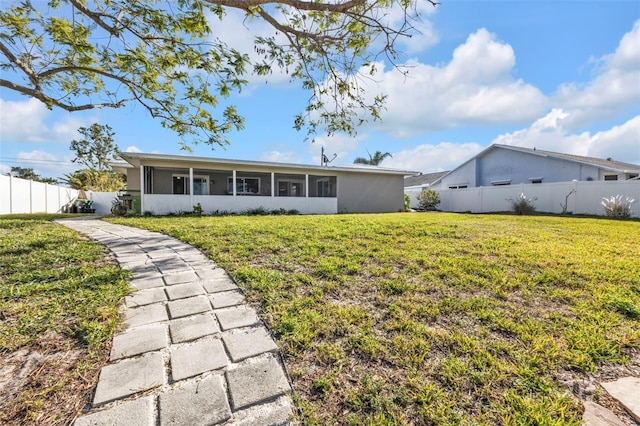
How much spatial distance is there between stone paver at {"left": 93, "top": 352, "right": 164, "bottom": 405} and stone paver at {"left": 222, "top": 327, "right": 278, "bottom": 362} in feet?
1.48

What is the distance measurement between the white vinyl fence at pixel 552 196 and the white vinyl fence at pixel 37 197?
23216 mm

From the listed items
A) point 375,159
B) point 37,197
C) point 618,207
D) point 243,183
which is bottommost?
point 618,207

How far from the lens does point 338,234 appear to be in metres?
5.73

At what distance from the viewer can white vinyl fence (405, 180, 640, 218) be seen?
11.5 meters

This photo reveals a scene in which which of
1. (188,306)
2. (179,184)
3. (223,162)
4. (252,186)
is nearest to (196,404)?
(188,306)

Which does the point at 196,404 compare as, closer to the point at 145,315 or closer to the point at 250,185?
the point at 145,315

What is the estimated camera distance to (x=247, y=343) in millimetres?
2080

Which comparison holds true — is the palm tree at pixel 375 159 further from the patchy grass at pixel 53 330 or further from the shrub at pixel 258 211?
the patchy grass at pixel 53 330

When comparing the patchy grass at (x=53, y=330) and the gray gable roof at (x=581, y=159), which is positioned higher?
the gray gable roof at (x=581, y=159)

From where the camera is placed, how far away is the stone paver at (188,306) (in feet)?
8.16

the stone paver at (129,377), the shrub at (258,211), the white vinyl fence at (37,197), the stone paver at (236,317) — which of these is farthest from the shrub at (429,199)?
the white vinyl fence at (37,197)

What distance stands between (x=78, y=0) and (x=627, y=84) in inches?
769

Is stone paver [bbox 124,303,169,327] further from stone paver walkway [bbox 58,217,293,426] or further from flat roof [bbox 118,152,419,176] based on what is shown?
flat roof [bbox 118,152,419,176]

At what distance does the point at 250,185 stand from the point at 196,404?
1534cm
